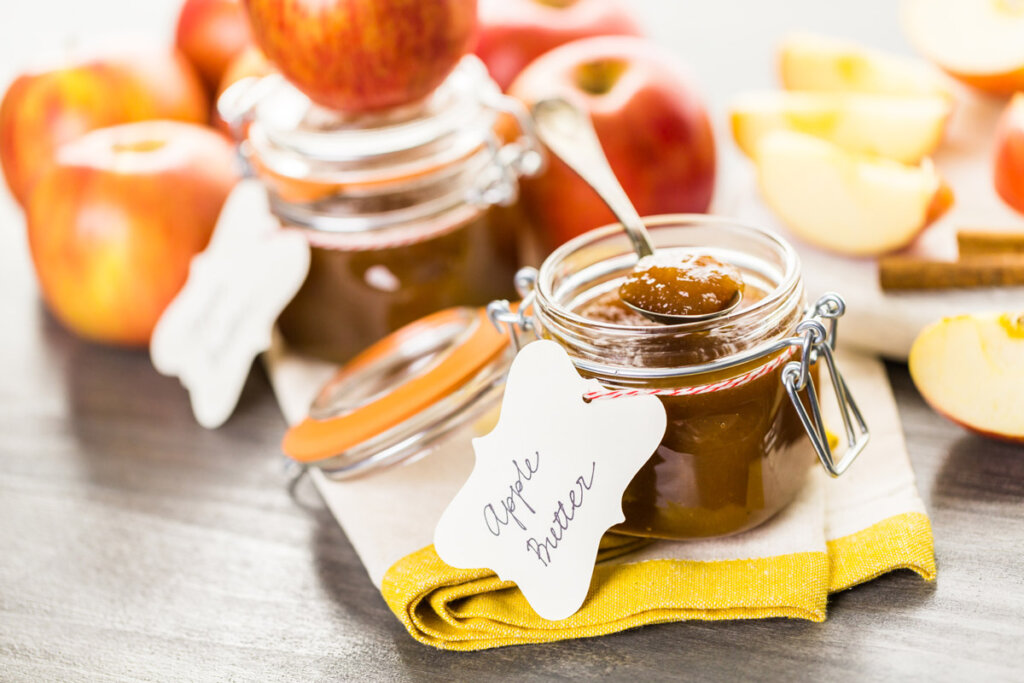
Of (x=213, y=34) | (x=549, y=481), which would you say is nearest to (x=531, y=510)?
(x=549, y=481)

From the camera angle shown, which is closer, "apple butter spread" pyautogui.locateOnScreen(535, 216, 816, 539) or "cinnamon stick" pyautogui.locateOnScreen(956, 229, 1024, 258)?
"apple butter spread" pyautogui.locateOnScreen(535, 216, 816, 539)

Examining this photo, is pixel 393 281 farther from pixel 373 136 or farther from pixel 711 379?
pixel 711 379

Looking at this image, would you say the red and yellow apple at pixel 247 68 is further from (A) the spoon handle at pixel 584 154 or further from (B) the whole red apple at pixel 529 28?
(A) the spoon handle at pixel 584 154

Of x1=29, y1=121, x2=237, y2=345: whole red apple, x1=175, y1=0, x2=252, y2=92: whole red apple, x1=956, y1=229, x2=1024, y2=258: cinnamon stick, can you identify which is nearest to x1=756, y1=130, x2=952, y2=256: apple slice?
x1=956, y1=229, x2=1024, y2=258: cinnamon stick

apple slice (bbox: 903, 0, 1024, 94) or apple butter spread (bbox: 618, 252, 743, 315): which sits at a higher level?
apple butter spread (bbox: 618, 252, 743, 315)

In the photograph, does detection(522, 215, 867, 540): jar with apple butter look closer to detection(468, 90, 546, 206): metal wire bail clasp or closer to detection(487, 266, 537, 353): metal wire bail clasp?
detection(487, 266, 537, 353): metal wire bail clasp

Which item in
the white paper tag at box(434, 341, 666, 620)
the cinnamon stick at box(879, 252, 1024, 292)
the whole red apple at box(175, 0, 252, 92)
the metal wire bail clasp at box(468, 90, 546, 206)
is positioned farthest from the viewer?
the whole red apple at box(175, 0, 252, 92)

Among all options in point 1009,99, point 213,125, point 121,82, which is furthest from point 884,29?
point 121,82

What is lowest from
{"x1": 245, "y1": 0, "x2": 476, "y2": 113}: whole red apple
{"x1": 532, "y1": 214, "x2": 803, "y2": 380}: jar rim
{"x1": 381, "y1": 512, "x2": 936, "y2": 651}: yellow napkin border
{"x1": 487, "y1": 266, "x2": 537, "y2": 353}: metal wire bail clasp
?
{"x1": 381, "y1": 512, "x2": 936, "y2": 651}: yellow napkin border
